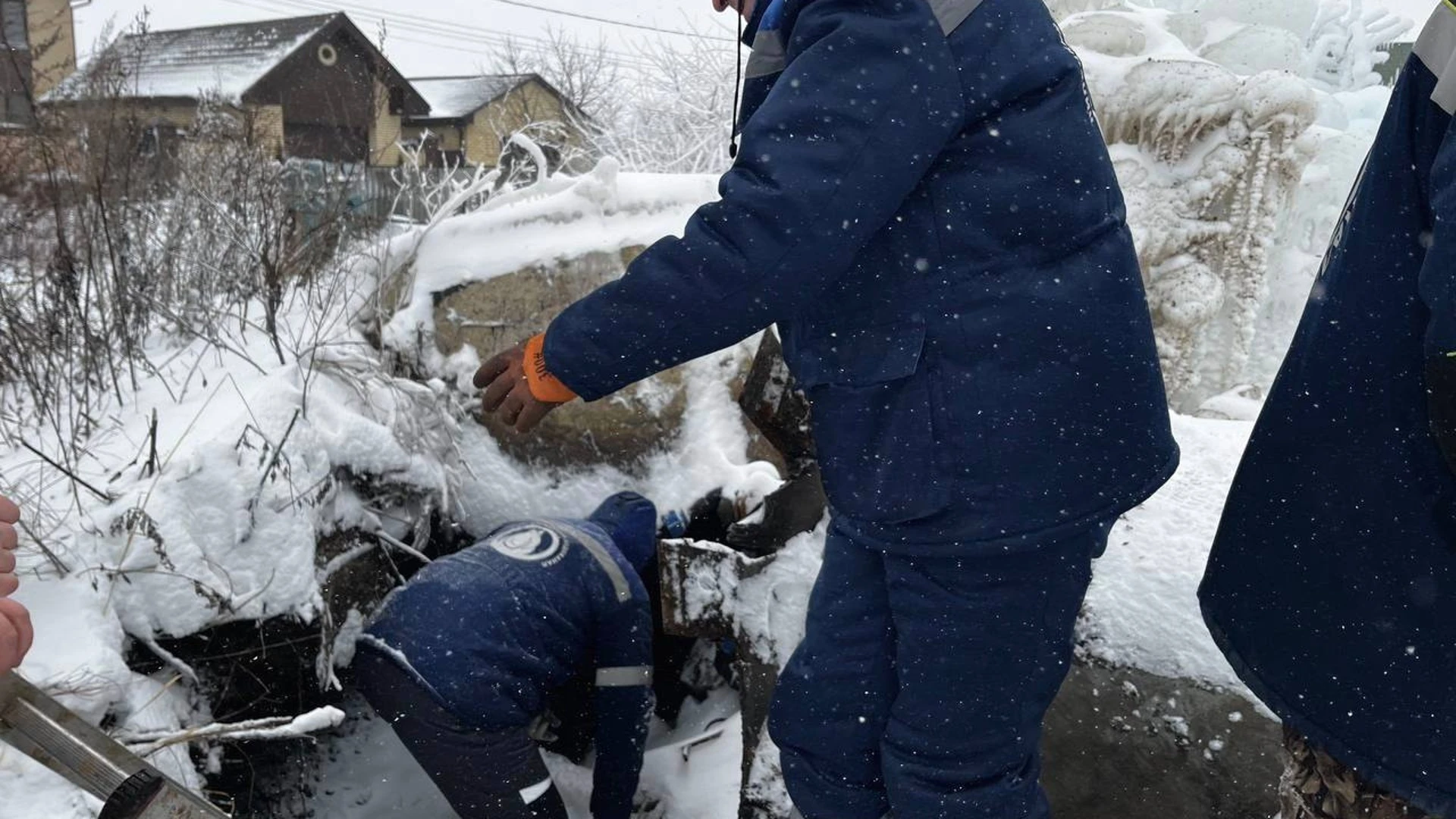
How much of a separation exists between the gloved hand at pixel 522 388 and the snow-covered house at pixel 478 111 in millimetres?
17573

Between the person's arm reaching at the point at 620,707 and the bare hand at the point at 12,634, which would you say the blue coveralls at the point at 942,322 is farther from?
the person's arm reaching at the point at 620,707

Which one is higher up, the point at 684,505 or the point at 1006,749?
the point at 1006,749

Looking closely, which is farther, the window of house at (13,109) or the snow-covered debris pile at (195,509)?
the window of house at (13,109)

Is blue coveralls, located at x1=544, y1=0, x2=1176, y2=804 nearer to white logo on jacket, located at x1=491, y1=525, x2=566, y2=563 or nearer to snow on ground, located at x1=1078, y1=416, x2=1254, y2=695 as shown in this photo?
snow on ground, located at x1=1078, y1=416, x2=1254, y2=695

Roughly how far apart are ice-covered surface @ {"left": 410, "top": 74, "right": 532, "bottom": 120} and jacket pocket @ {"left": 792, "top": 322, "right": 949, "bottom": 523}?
20.5m

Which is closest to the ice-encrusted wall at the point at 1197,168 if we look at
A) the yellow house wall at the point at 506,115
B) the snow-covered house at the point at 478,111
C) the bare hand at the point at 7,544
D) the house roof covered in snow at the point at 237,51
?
the bare hand at the point at 7,544

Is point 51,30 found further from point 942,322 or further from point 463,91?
point 942,322

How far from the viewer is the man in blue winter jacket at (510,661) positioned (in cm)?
245

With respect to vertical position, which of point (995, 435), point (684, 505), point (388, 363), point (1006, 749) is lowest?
point (684, 505)

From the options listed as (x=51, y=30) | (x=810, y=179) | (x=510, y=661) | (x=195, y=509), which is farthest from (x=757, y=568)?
(x=51, y=30)

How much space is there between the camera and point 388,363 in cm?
393

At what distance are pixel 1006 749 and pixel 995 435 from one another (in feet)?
1.47

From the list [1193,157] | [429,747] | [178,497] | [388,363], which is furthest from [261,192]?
[1193,157]

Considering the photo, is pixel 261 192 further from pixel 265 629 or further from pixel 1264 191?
pixel 1264 191
